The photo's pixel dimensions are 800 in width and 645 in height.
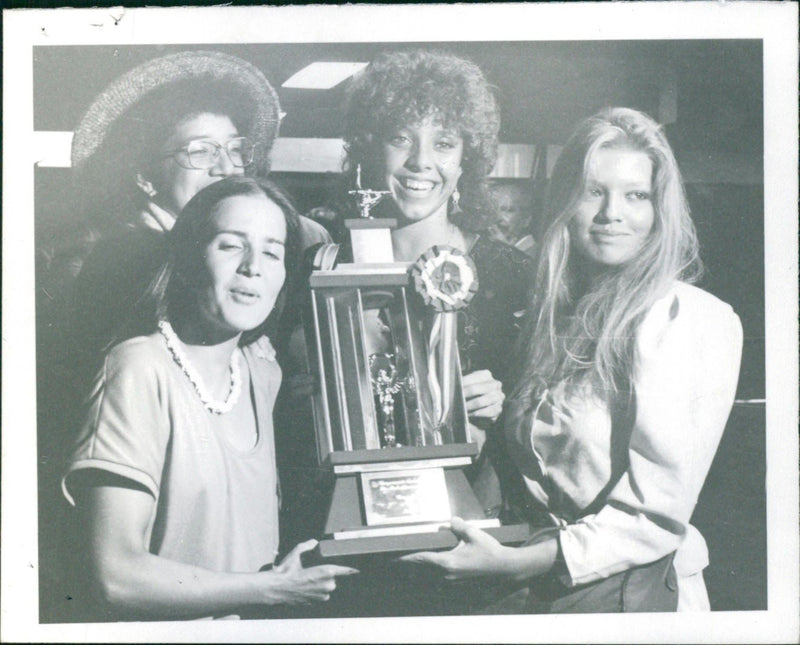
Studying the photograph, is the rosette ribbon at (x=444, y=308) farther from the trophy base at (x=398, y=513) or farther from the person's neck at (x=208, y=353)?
the person's neck at (x=208, y=353)

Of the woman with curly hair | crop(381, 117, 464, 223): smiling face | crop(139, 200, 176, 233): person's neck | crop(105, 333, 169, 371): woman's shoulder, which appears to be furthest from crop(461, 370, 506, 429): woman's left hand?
crop(139, 200, 176, 233): person's neck

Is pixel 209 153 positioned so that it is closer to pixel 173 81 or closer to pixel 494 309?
pixel 173 81

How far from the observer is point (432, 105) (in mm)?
2871

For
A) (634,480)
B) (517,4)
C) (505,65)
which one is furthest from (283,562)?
(517,4)

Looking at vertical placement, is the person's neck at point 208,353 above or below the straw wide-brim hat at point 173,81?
below

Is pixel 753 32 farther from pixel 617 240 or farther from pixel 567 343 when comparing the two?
pixel 567 343

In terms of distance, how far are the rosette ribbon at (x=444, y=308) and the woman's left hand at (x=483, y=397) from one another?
71 millimetres

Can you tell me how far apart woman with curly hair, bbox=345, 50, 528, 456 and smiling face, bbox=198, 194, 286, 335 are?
1.14ft

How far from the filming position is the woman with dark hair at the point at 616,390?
110 inches

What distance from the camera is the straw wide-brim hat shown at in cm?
286

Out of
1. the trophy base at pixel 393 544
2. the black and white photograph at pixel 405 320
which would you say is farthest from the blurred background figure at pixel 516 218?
the trophy base at pixel 393 544

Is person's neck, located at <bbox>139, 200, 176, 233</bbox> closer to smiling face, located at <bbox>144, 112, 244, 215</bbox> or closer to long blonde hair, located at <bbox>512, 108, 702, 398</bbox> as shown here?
smiling face, located at <bbox>144, 112, 244, 215</bbox>

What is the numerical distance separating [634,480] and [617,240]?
2.48 feet

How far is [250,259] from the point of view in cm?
279
